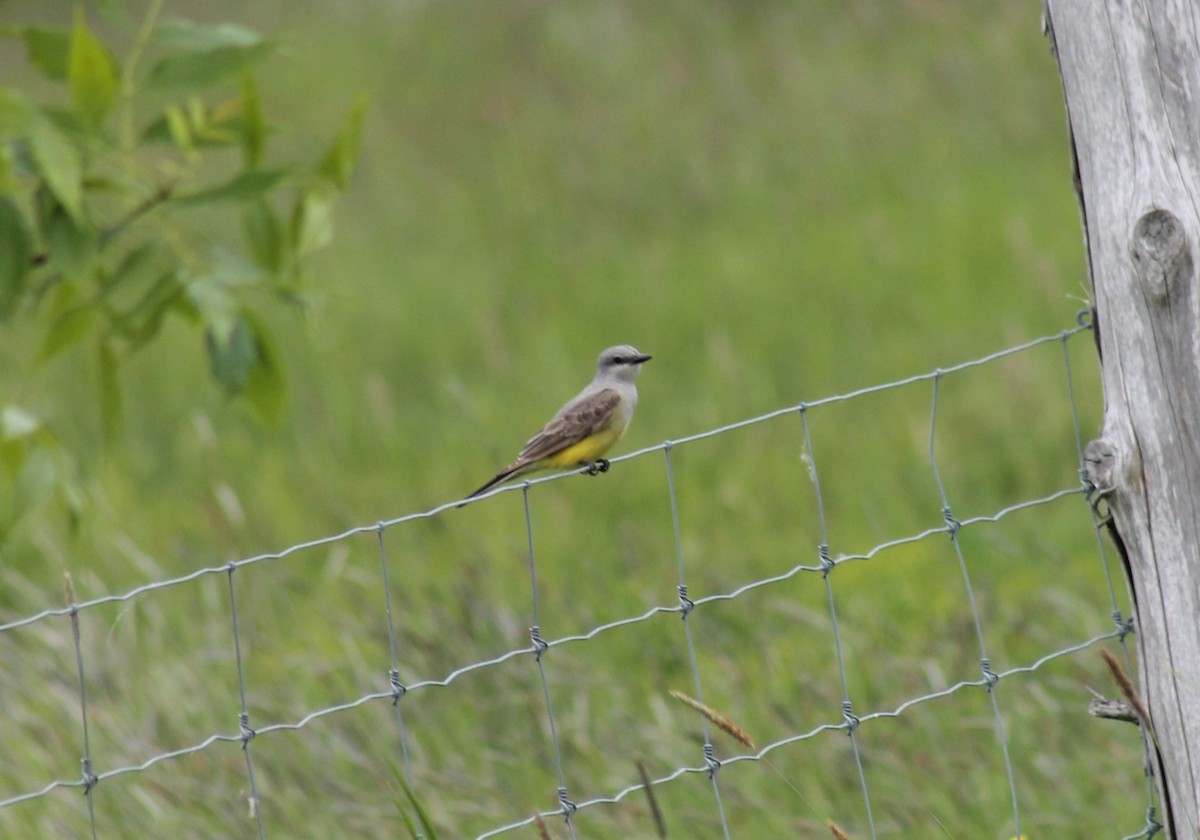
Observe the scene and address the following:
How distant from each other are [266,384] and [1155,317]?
2.19m

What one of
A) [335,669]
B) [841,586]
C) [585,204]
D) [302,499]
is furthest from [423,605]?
[585,204]

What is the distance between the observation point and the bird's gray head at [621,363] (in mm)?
5180

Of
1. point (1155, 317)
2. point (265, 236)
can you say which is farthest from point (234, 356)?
point (1155, 317)

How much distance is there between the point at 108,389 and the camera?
3738mm

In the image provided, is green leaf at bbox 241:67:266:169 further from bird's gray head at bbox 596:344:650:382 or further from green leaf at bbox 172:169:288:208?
bird's gray head at bbox 596:344:650:382

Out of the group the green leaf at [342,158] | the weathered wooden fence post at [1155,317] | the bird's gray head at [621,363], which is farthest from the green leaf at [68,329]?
the weathered wooden fence post at [1155,317]

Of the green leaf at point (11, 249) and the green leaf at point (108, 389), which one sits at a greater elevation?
the green leaf at point (11, 249)

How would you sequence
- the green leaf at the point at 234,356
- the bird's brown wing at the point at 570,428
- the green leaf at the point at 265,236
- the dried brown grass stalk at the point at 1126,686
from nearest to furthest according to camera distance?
the dried brown grass stalk at the point at 1126,686 → the green leaf at the point at 234,356 → the green leaf at the point at 265,236 → the bird's brown wing at the point at 570,428

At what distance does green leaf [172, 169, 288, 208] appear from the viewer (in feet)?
11.7

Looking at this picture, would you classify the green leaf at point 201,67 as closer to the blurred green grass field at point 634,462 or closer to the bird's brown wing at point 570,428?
the blurred green grass field at point 634,462

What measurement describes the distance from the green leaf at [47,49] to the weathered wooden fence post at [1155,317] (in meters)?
2.30

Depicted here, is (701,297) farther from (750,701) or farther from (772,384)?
(750,701)

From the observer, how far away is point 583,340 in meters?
9.20

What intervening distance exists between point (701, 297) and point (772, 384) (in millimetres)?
1512
